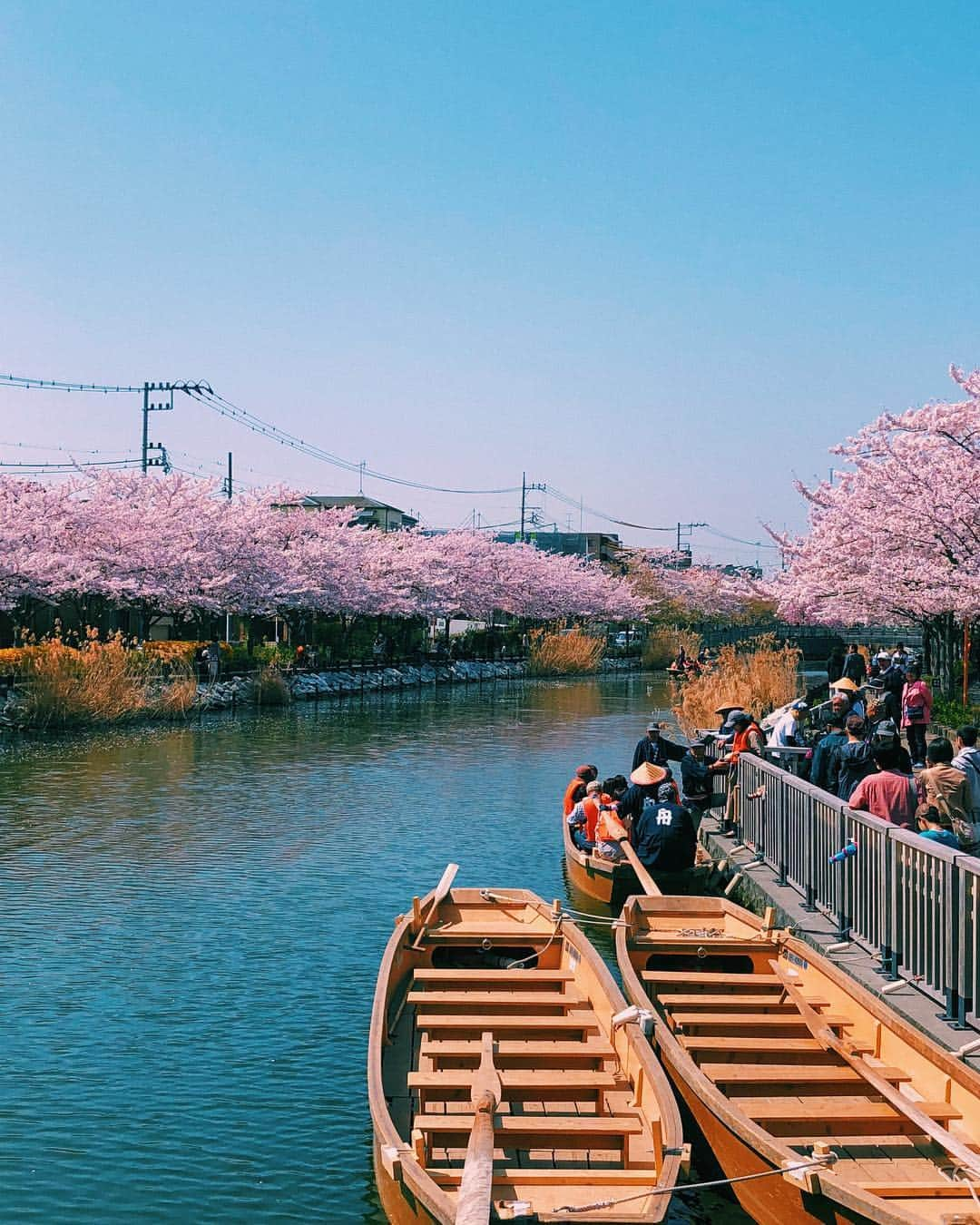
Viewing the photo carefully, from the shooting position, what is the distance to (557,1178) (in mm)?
6934

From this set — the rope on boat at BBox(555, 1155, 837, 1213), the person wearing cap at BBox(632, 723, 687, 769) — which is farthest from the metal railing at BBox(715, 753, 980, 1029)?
the rope on boat at BBox(555, 1155, 837, 1213)

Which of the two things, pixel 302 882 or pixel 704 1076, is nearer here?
pixel 704 1076

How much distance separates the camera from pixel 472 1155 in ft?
21.6

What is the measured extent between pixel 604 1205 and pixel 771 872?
9.83 metres

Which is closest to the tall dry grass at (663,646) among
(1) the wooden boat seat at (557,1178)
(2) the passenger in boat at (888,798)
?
(2) the passenger in boat at (888,798)

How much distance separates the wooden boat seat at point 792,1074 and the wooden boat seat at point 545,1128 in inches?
40.8

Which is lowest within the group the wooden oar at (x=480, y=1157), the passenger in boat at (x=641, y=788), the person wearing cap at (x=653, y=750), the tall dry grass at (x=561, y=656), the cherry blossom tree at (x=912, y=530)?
the wooden oar at (x=480, y=1157)

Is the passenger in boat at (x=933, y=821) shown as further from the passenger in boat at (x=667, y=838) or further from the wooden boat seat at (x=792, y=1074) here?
the wooden boat seat at (x=792, y=1074)

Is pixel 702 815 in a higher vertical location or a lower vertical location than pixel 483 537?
lower

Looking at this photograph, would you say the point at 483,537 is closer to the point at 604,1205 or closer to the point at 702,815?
the point at 702,815

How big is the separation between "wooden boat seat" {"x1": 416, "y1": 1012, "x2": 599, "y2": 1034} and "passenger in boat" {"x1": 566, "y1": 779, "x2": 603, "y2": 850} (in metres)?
6.91

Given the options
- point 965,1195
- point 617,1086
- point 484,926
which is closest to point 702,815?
point 484,926

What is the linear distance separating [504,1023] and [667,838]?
6.30 meters

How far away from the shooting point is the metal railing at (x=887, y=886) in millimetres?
9219
